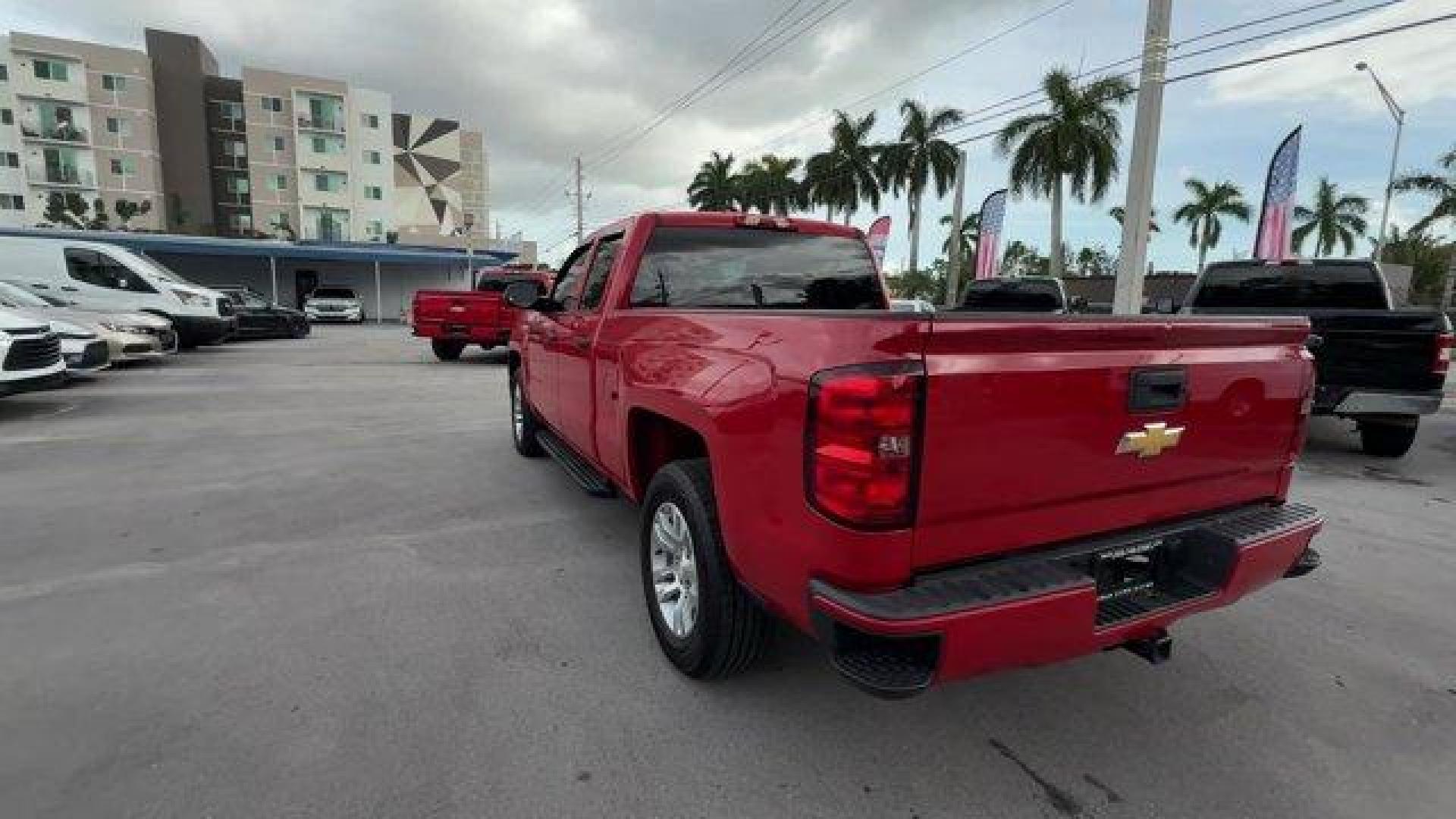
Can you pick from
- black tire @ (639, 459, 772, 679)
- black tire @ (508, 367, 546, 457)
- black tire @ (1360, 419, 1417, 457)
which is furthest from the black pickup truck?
black tire @ (508, 367, 546, 457)

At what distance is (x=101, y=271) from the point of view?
1469 cm

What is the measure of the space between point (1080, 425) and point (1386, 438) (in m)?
7.23

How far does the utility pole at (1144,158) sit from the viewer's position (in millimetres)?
10984

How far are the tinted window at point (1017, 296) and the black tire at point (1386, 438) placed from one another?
5151 mm

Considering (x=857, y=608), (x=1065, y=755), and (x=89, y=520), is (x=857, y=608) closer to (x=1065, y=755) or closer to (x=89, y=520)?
(x=1065, y=755)

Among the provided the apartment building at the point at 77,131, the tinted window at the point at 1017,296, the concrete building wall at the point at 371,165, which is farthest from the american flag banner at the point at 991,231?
the apartment building at the point at 77,131

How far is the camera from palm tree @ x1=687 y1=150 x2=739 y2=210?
172ft

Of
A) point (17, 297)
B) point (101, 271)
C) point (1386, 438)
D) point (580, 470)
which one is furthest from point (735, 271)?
point (101, 271)

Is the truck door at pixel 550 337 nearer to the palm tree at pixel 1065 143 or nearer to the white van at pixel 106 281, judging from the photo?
the white van at pixel 106 281

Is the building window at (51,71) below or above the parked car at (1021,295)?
above

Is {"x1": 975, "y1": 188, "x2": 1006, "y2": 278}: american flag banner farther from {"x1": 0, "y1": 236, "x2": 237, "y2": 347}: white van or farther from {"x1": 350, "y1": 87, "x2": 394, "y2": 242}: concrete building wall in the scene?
{"x1": 350, "y1": 87, "x2": 394, "y2": 242}: concrete building wall

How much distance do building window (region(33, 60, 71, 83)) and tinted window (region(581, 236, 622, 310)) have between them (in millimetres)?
68760

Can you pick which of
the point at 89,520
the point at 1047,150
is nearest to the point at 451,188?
the point at 1047,150

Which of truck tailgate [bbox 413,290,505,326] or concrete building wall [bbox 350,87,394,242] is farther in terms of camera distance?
concrete building wall [bbox 350,87,394,242]
